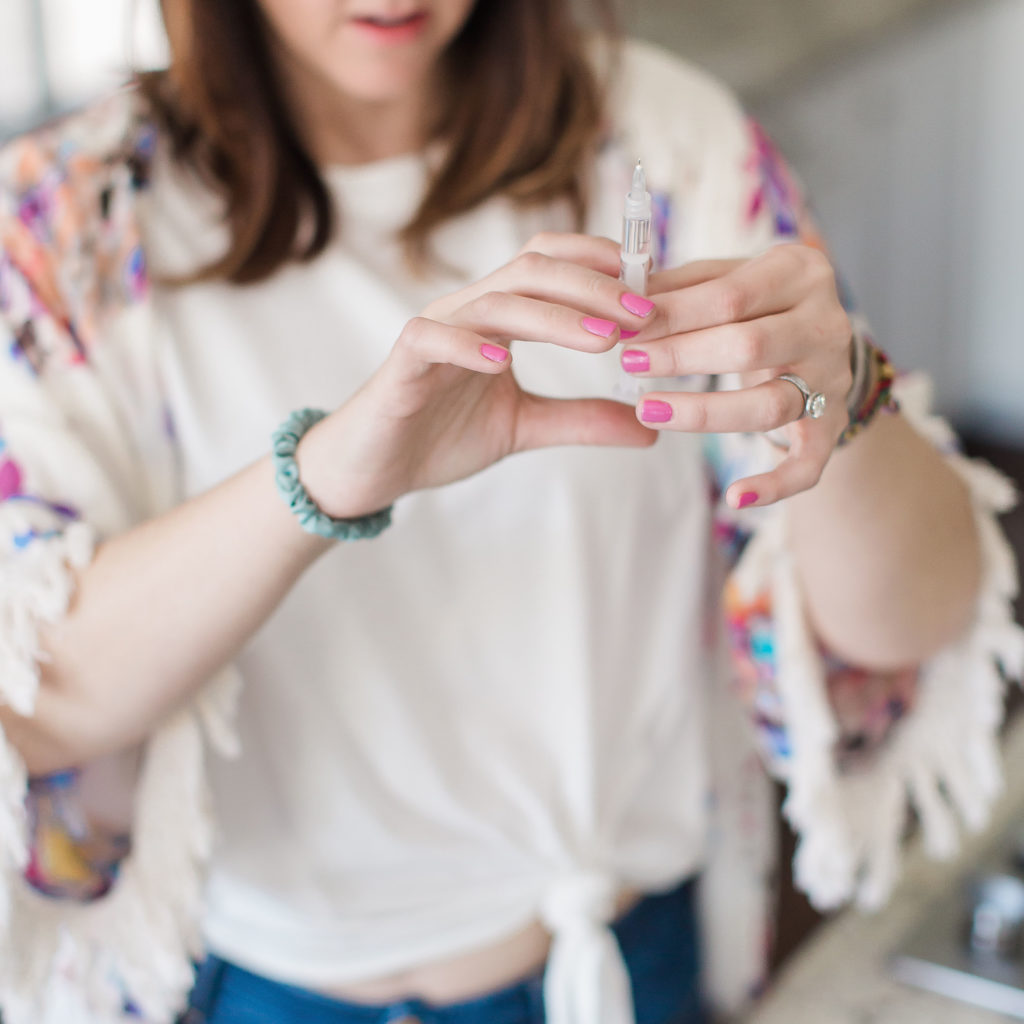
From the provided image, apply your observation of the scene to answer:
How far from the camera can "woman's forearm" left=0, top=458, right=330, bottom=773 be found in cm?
65

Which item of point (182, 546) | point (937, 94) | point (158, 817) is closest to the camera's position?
point (182, 546)

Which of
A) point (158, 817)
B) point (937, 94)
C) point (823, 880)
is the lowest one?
point (937, 94)

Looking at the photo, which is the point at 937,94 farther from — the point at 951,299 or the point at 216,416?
the point at 216,416

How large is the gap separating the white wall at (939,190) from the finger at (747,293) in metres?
2.45

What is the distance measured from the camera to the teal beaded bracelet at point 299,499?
2.04 ft

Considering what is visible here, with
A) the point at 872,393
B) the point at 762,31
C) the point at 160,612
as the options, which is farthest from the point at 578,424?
the point at 762,31

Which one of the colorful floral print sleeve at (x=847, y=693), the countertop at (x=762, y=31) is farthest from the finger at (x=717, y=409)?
the countertop at (x=762, y=31)

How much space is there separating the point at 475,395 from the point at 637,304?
0.13 metres

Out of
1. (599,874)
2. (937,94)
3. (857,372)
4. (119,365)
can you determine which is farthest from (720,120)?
(937,94)

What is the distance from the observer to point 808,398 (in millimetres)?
564

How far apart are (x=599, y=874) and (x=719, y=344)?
0.52 metres

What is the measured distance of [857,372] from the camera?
24.8 inches

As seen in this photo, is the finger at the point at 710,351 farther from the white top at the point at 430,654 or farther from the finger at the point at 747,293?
the white top at the point at 430,654

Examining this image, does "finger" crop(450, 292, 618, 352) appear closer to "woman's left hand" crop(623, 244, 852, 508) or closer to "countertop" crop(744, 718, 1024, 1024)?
"woman's left hand" crop(623, 244, 852, 508)
